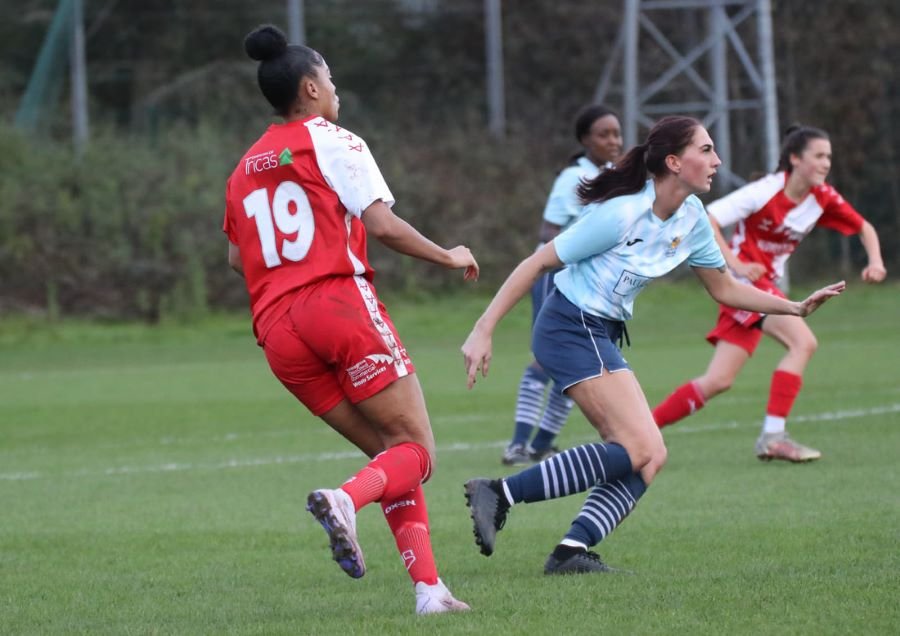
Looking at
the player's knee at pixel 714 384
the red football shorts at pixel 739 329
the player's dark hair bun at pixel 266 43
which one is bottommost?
the player's knee at pixel 714 384

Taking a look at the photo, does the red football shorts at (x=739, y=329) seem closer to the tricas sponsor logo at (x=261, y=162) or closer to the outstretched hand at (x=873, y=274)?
the outstretched hand at (x=873, y=274)

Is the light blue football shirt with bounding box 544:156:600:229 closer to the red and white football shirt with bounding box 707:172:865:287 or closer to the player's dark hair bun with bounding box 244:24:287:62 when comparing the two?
the red and white football shirt with bounding box 707:172:865:287

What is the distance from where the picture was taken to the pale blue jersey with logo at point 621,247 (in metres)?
5.65

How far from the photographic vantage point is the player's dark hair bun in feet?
16.4

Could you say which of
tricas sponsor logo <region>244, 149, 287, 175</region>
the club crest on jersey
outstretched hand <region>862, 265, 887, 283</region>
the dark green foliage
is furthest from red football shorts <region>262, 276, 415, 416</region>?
the dark green foliage

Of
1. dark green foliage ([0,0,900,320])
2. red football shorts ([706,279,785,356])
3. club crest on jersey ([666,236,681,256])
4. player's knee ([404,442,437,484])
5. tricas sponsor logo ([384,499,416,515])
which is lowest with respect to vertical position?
dark green foliage ([0,0,900,320])

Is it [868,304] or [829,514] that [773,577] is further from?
[868,304]

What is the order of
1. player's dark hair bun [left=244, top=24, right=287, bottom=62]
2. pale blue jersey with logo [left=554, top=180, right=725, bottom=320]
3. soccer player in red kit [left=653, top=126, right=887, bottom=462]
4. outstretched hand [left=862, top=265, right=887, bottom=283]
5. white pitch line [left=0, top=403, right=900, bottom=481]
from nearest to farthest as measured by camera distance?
player's dark hair bun [left=244, top=24, right=287, bottom=62] → pale blue jersey with logo [left=554, top=180, right=725, bottom=320] → outstretched hand [left=862, top=265, right=887, bottom=283] → soccer player in red kit [left=653, top=126, right=887, bottom=462] → white pitch line [left=0, top=403, right=900, bottom=481]

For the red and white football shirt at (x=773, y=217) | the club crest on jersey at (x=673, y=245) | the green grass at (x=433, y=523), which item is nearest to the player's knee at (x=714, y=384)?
the green grass at (x=433, y=523)

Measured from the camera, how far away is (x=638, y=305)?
2539cm

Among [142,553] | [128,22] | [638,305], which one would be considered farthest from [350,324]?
[128,22]

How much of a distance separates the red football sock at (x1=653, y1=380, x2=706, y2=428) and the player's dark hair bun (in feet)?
16.3

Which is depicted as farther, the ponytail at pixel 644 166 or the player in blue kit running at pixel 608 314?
the ponytail at pixel 644 166

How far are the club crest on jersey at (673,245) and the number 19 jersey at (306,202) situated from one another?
1328mm
